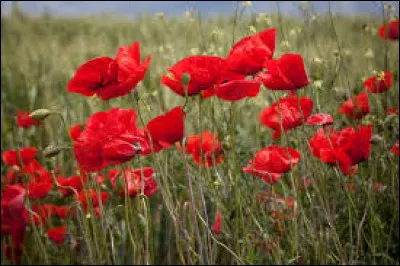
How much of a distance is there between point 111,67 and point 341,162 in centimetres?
40

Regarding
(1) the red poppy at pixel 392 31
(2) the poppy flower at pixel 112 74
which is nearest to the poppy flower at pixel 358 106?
(1) the red poppy at pixel 392 31

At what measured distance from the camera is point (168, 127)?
0.73 meters

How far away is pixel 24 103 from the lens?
2.39 metres

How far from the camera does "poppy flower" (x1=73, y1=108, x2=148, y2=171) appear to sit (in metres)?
0.68

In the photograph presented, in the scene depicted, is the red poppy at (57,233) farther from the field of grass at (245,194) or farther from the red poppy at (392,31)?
the red poppy at (392,31)

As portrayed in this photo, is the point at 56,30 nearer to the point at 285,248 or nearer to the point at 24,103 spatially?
the point at 24,103

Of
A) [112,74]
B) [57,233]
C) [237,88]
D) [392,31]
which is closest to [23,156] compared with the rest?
[57,233]

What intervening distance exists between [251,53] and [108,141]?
0.75ft

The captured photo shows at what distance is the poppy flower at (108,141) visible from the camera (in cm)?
68

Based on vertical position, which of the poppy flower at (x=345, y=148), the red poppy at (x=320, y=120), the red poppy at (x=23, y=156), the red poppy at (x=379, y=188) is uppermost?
the red poppy at (x=320, y=120)

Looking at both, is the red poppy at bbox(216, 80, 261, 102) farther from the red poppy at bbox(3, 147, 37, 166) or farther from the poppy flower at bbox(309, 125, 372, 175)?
the red poppy at bbox(3, 147, 37, 166)

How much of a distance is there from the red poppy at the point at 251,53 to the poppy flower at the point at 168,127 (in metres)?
0.10

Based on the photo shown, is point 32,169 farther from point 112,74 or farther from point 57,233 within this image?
point 112,74

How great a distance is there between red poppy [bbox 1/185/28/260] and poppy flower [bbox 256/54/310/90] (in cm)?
59
